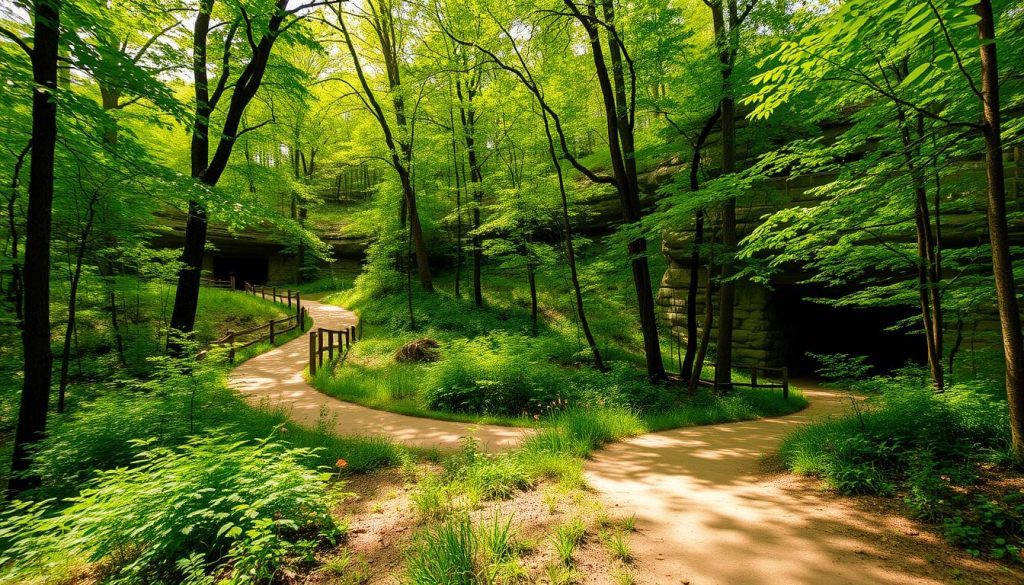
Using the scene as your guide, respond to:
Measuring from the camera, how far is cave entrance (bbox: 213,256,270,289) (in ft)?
98.1

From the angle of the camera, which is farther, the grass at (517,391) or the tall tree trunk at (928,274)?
the grass at (517,391)

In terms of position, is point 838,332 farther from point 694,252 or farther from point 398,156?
point 398,156

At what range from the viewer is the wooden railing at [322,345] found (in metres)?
10.4

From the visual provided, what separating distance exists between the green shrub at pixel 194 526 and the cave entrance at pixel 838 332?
1517 centimetres

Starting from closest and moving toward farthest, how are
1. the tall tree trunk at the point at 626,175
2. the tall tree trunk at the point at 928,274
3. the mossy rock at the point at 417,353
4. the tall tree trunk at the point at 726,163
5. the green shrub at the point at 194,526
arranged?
the green shrub at the point at 194,526 < the tall tree trunk at the point at 928,274 < the tall tree trunk at the point at 726,163 < the tall tree trunk at the point at 626,175 < the mossy rock at the point at 417,353

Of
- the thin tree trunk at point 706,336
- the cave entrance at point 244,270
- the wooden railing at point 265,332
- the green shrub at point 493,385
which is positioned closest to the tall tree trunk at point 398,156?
the wooden railing at point 265,332

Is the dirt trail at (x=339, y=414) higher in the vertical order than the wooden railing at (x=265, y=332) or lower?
lower

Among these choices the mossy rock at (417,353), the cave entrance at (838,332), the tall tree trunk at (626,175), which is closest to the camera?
the tall tree trunk at (626,175)

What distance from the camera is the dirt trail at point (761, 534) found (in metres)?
2.28

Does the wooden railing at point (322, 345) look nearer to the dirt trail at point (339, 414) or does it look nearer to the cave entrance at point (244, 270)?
the dirt trail at point (339, 414)

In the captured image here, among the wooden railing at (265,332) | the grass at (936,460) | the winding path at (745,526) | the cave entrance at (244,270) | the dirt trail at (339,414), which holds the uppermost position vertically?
the cave entrance at (244,270)

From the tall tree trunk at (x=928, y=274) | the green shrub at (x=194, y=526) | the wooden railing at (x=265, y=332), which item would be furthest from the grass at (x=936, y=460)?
the wooden railing at (x=265, y=332)

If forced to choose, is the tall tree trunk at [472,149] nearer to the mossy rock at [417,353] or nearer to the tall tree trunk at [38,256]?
the mossy rock at [417,353]

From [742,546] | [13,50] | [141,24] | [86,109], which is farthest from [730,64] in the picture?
[141,24]
